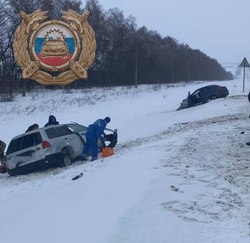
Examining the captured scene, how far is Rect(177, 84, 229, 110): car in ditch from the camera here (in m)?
35.3

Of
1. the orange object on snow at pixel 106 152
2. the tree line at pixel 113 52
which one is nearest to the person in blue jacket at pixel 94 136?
the orange object on snow at pixel 106 152

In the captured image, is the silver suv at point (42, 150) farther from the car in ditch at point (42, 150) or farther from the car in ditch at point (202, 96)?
the car in ditch at point (202, 96)

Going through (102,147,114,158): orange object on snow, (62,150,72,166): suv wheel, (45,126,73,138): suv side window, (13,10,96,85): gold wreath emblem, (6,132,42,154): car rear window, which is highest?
(13,10,96,85): gold wreath emblem

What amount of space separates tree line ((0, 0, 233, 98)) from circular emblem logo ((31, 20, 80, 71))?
22.8 m

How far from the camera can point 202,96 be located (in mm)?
35594

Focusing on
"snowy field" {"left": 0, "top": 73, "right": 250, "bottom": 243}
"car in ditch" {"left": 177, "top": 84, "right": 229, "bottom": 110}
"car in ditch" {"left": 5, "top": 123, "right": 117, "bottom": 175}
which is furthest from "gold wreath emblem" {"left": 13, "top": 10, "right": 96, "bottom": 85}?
"car in ditch" {"left": 177, "top": 84, "right": 229, "bottom": 110}

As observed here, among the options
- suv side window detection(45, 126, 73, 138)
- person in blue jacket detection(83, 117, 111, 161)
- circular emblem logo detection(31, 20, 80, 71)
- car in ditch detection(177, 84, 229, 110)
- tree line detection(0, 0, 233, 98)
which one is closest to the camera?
person in blue jacket detection(83, 117, 111, 161)

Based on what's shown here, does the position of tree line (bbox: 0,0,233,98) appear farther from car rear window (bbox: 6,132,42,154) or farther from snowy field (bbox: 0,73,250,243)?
snowy field (bbox: 0,73,250,243)

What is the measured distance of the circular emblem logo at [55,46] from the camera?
2345 centimetres

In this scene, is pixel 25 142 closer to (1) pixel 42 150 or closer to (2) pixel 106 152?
(1) pixel 42 150

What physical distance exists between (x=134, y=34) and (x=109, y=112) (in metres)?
56.3

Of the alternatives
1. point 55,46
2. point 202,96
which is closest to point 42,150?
point 55,46

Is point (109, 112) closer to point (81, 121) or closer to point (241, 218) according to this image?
point (81, 121)

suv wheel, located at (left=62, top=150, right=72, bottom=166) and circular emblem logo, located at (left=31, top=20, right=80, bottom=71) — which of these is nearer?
suv wheel, located at (left=62, top=150, right=72, bottom=166)
